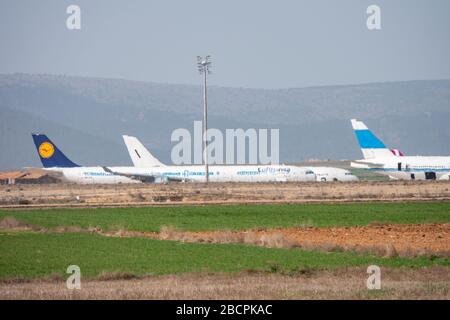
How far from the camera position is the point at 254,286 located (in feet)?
91.0

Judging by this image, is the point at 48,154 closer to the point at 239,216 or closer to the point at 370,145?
the point at 370,145

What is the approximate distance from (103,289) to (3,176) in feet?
482

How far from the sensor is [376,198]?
251ft

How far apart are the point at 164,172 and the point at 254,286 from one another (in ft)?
308

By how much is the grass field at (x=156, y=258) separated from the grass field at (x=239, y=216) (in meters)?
8.87

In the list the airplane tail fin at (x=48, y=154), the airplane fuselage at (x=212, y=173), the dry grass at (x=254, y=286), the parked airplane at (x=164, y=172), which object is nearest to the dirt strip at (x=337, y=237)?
the dry grass at (x=254, y=286)

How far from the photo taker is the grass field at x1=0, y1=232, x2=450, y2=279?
105 ft

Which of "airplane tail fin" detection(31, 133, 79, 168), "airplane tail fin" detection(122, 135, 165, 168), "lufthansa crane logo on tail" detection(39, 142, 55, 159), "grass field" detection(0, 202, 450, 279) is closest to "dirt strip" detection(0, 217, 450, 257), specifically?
"grass field" detection(0, 202, 450, 279)

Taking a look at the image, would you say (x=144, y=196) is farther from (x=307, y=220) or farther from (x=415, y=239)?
Answer: (x=415, y=239)

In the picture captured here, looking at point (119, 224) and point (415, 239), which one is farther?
point (119, 224)

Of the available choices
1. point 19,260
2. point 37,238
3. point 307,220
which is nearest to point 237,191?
point 307,220

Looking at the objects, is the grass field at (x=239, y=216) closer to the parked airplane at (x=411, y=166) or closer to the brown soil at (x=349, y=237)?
the brown soil at (x=349, y=237)
